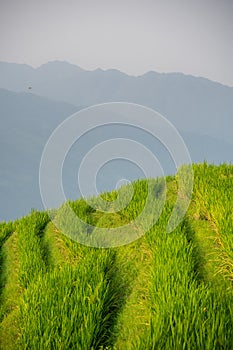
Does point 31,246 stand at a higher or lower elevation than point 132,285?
higher

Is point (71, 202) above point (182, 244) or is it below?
above

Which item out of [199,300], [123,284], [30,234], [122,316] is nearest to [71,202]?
[30,234]

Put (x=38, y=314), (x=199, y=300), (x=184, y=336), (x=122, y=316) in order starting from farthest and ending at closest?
(x=122, y=316), (x=38, y=314), (x=199, y=300), (x=184, y=336)

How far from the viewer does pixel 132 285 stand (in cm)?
414

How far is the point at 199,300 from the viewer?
318cm

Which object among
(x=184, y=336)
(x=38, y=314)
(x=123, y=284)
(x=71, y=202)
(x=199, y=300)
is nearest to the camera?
(x=184, y=336)

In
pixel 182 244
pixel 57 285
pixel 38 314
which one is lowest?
pixel 38 314

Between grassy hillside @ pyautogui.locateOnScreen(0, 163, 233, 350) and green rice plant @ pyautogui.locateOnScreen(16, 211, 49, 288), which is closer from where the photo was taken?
grassy hillside @ pyautogui.locateOnScreen(0, 163, 233, 350)

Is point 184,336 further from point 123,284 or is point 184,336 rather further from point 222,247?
point 222,247

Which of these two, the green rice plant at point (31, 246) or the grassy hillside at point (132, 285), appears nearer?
the grassy hillside at point (132, 285)

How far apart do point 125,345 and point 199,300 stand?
75 centimetres

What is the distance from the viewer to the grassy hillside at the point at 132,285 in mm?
3002

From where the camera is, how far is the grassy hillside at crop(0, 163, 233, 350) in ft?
9.85

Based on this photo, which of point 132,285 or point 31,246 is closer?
point 132,285
